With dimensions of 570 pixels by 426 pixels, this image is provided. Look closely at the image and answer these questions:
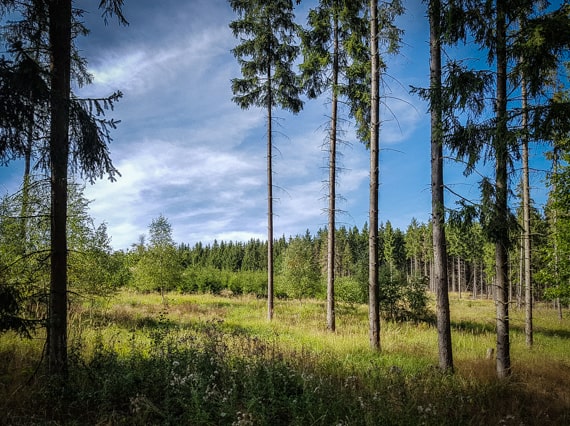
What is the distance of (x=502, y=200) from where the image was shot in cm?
678

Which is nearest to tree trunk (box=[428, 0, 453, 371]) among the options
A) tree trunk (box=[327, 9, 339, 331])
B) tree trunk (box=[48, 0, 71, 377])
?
tree trunk (box=[327, 9, 339, 331])

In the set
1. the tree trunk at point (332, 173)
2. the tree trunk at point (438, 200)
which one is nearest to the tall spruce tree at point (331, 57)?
the tree trunk at point (332, 173)

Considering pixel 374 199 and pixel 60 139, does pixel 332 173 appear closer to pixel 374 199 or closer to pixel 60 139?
pixel 374 199

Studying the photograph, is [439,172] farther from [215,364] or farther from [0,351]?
[0,351]

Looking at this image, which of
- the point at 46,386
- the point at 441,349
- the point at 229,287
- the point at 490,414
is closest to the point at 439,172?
the point at 441,349

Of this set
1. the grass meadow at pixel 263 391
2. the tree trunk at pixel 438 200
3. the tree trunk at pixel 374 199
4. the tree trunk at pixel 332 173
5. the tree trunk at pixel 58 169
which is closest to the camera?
the grass meadow at pixel 263 391

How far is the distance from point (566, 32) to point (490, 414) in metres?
7.08

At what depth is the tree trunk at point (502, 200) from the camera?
6.59 metres

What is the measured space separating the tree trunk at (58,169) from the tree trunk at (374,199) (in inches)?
284

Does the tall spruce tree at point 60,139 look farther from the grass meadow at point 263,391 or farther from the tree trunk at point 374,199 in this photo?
the tree trunk at point 374,199

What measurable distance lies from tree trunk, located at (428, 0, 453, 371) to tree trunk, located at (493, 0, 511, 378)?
0.99 meters

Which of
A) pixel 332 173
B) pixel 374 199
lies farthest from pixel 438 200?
pixel 332 173

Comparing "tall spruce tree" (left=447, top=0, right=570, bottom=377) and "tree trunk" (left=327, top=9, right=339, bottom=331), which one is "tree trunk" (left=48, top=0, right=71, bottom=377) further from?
"tree trunk" (left=327, top=9, right=339, bottom=331)

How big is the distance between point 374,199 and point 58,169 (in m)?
7.83
